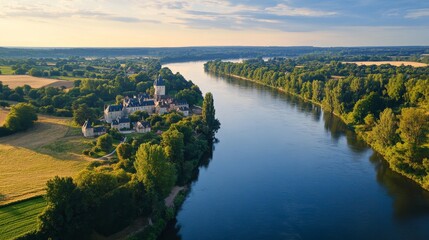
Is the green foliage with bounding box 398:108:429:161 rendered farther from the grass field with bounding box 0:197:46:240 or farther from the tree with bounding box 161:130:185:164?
the grass field with bounding box 0:197:46:240

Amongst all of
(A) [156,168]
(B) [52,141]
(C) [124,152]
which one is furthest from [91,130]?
(A) [156,168]

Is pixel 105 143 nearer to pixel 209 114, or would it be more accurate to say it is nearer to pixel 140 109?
pixel 209 114

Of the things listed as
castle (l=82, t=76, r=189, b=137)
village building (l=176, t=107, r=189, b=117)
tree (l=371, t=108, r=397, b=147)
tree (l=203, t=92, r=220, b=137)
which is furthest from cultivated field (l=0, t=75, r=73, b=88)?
tree (l=371, t=108, r=397, b=147)

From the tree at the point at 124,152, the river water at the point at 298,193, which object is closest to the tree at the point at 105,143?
the tree at the point at 124,152

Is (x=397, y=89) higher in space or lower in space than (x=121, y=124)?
higher

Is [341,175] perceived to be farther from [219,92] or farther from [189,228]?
[219,92]

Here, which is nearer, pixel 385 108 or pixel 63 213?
pixel 63 213
